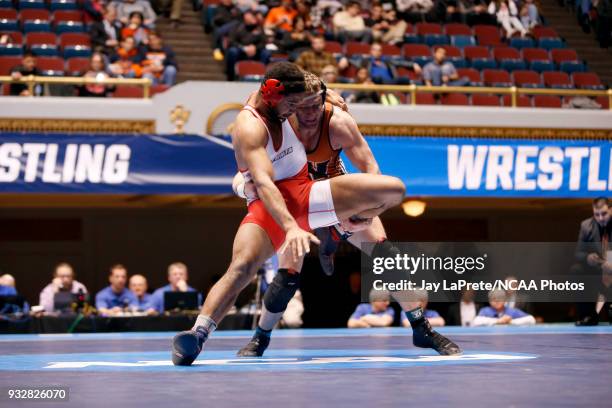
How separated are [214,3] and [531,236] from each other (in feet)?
20.7

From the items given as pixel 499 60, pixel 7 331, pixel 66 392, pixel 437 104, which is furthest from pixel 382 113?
pixel 66 392

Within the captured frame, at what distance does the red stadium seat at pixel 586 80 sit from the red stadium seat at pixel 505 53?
35.7 inches

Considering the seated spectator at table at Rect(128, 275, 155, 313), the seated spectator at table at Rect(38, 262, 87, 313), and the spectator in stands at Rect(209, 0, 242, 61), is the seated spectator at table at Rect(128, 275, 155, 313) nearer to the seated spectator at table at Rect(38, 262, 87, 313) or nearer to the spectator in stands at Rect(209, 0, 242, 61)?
the seated spectator at table at Rect(38, 262, 87, 313)

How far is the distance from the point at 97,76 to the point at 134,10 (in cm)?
264

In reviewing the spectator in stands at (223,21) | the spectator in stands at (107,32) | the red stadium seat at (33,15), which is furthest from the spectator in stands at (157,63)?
the red stadium seat at (33,15)

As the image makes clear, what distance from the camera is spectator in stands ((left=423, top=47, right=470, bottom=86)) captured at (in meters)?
13.9

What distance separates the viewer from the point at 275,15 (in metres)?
14.3

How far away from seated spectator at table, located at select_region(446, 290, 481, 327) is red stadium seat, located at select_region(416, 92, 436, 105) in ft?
11.7

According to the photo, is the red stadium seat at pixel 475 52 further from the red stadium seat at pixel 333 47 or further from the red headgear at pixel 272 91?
the red headgear at pixel 272 91

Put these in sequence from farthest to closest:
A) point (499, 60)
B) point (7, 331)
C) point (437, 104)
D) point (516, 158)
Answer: point (499, 60) < point (437, 104) < point (516, 158) < point (7, 331)

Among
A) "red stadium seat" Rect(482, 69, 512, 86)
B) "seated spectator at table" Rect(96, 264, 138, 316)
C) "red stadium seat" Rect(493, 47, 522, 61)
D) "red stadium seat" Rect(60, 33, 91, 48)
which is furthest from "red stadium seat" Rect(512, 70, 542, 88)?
"seated spectator at table" Rect(96, 264, 138, 316)

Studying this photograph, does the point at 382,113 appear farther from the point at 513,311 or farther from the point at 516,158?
the point at 513,311

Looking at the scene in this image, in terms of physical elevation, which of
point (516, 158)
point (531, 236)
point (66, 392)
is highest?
point (66, 392)

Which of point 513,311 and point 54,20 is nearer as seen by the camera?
point 513,311
